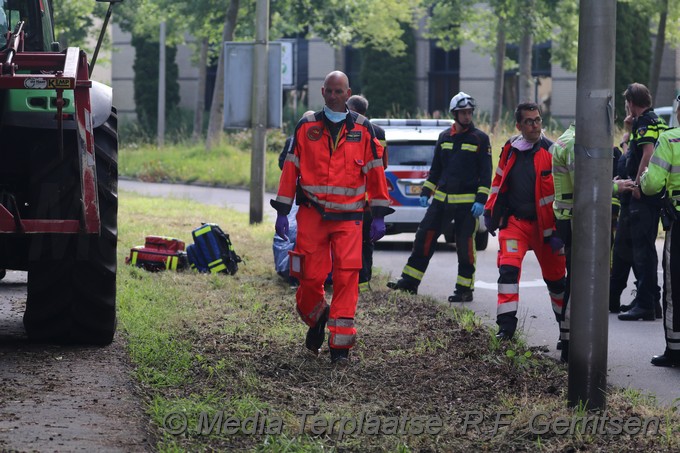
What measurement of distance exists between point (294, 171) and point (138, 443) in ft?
9.81

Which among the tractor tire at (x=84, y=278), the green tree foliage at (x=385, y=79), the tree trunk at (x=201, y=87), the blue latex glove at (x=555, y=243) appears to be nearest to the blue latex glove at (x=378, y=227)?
the blue latex glove at (x=555, y=243)

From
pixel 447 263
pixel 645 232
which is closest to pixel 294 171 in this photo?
pixel 645 232

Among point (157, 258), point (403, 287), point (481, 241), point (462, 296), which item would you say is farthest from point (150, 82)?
point (462, 296)

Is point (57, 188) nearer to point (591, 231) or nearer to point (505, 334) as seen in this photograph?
point (591, 231)

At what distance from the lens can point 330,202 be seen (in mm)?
7992

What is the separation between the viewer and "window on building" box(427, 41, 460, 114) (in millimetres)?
43281

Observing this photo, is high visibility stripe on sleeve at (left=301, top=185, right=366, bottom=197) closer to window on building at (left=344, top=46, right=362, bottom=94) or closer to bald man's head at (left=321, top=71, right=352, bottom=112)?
bald man's head at (left=321, top=71, right=352, bottom=112)

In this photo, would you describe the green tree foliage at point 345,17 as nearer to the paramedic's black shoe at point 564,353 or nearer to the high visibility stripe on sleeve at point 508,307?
the high visibility stripe on sleeve at point 508,307

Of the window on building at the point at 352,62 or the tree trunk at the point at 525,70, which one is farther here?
the window on building at the point at 352,62

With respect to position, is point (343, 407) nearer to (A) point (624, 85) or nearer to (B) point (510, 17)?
(B) point (510, 17)

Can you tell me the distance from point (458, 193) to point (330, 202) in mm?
3925

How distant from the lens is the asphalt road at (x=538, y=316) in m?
8.00

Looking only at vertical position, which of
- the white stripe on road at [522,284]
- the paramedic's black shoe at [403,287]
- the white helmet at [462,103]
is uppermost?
the white helmet at [462,103]

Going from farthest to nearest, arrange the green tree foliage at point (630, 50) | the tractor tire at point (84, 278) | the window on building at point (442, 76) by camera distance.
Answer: the window on building at point (442, 76)
the green tree foliage at point (630, 50)
the tractor tire at point (84, 278)
